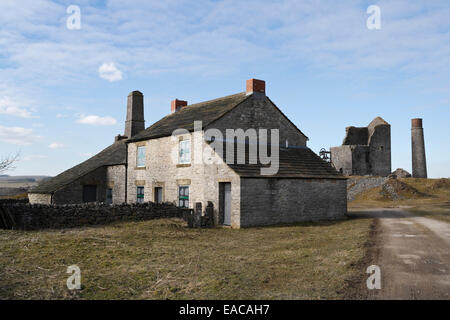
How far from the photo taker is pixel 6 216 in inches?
587

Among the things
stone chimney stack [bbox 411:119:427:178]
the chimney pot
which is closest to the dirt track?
stone chimney stack [bbox 411:119:427:178]

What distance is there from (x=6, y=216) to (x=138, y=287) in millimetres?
10811

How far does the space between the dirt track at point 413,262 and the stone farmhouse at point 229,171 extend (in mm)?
4977

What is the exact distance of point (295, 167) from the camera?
19.4 metres

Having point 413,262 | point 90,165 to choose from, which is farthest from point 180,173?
point 413,262

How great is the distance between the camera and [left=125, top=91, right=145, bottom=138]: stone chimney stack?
107ft

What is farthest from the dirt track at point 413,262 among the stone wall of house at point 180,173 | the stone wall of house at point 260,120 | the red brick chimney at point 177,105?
the red brick chimney at point 177,105

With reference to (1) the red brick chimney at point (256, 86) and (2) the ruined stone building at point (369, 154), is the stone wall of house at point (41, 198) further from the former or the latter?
(2) the ruined stone building at point (369, 154)

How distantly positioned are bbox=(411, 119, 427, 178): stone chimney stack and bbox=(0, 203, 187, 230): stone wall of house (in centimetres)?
4421

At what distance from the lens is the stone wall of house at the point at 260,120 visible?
19672mm

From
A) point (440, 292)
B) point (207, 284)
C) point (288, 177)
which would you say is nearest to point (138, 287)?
point (207, 284)

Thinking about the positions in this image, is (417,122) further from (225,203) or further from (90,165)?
(90,165)

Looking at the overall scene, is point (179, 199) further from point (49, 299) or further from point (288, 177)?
point (49, 299)

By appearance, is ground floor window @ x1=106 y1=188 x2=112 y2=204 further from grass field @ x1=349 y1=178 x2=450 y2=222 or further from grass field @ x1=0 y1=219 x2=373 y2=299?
grass field @ x1=349 y1=178 x2=450 y2=222
